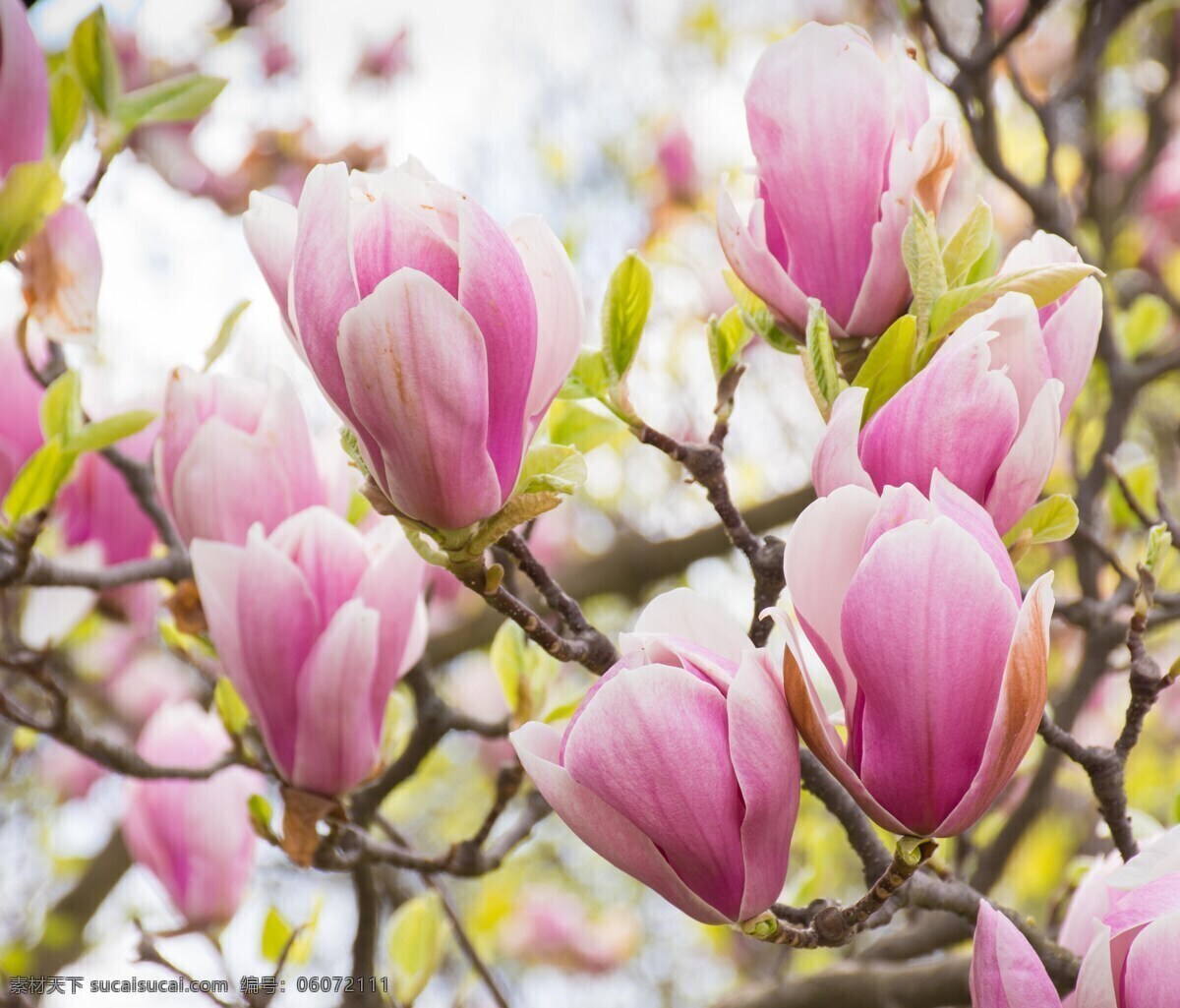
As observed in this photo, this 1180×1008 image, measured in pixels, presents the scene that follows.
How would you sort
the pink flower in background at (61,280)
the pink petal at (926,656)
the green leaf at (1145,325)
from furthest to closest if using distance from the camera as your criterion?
the green leaf at (1145,325)
the pink flower in background at (61,280)
the pink petal at (926,656)

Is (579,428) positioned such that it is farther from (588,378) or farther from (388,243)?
(388,243)

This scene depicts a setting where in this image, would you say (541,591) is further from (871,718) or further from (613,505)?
(613,505)

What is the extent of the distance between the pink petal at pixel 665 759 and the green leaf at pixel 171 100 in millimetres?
507

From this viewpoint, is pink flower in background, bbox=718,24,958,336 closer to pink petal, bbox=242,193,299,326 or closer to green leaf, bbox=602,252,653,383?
green leaf, bbox=602,252,653,383

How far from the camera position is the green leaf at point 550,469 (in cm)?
42

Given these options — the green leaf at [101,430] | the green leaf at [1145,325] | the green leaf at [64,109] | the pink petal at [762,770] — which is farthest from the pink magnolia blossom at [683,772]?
the green leaf at [1145,325]

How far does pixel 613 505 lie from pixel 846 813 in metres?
1.81

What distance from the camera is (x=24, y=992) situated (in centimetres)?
79

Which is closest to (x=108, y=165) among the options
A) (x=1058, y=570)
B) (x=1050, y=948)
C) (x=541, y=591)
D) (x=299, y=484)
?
(x=299, y=484)

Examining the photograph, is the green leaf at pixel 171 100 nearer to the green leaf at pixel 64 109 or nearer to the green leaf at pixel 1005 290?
the green leaf at pixel 64 109

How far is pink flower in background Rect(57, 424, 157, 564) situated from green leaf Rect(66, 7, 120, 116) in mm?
263

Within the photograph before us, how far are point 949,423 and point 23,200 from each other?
0.45 m

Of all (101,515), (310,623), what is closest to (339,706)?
(310,623)

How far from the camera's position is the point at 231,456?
0.56 m
